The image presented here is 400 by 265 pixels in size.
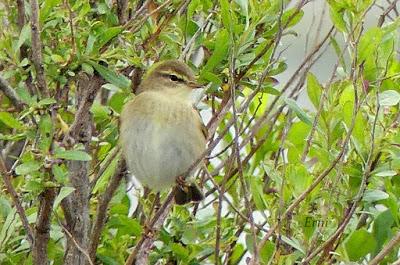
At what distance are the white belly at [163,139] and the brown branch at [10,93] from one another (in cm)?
85

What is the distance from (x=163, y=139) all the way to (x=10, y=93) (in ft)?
3.46

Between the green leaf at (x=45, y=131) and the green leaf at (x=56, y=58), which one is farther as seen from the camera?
the green leaf at (x=56, y=58)

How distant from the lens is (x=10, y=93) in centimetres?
294

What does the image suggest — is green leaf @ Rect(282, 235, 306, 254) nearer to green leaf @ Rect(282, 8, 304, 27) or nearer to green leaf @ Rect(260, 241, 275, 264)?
green leaf @ Rect(260, 241, 275, 264)

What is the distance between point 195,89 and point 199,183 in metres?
0.47

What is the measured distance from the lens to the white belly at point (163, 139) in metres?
3.82

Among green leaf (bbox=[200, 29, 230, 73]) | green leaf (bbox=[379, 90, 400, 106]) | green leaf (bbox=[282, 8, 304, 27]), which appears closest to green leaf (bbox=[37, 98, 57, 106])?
green leaf (bbox=[200, 29, 230, 73])

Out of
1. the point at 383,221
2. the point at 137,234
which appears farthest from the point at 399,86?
the point at 137,234

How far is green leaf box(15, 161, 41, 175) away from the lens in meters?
2.53

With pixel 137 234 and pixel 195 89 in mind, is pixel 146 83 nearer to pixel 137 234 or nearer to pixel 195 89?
pixel 195 89

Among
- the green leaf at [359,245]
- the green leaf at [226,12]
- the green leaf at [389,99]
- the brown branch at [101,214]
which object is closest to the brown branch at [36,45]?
the brown branch at [101,214]

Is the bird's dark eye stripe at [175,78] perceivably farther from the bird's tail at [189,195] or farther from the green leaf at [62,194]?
the green leaf at [62,194]

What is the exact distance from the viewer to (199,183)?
11.8 feet

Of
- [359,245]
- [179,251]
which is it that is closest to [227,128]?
[179,251]
